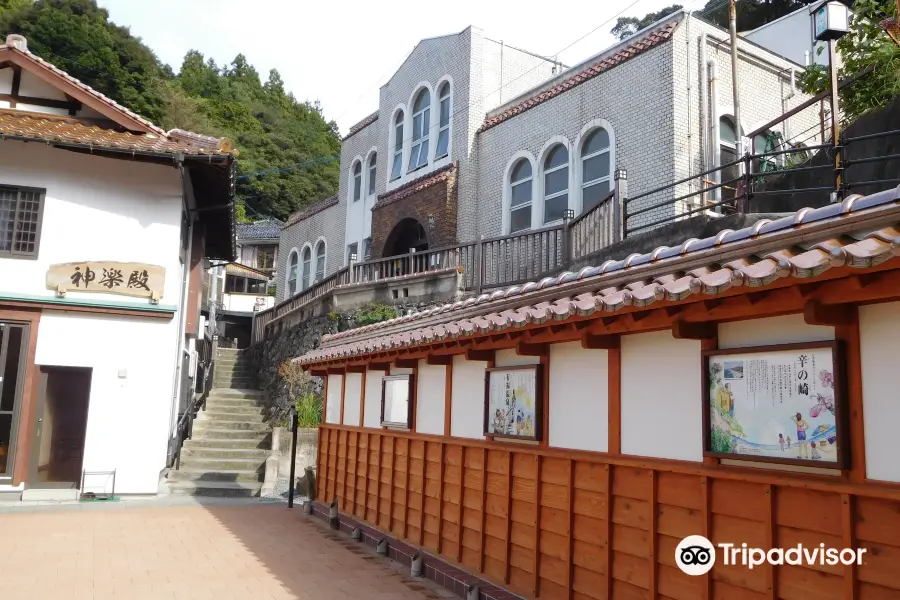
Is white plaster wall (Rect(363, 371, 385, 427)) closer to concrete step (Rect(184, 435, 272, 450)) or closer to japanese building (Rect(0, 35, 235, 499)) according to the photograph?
japanese building (Rect(0, 35, 235, 499))

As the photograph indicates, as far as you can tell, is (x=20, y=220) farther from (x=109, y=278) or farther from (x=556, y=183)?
(x=556, y=183)

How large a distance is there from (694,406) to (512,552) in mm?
2665

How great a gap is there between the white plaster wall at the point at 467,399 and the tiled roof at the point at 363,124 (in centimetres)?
1932

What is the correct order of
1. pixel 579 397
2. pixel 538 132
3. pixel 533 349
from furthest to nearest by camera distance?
pixel 538 132, pixel 533 349, pixel 579 397

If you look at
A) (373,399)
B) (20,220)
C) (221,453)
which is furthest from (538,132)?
(20,220)

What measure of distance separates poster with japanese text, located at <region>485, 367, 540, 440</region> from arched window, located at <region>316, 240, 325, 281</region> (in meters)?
22.0

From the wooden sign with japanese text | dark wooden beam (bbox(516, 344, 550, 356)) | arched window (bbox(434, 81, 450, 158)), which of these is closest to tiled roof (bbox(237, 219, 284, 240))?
arched window (bbox(434, 81, 450, 158))

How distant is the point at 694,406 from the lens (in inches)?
187

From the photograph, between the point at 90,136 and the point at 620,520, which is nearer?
the point at 620,520

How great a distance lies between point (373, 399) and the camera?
10.4m

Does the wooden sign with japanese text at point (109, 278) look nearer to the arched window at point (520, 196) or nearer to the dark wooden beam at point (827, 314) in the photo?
the arched window at point (520, 196)

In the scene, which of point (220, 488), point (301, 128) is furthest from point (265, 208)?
point (220, 488)

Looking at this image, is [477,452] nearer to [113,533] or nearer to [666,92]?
[113,533]

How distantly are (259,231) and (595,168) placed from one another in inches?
1238
